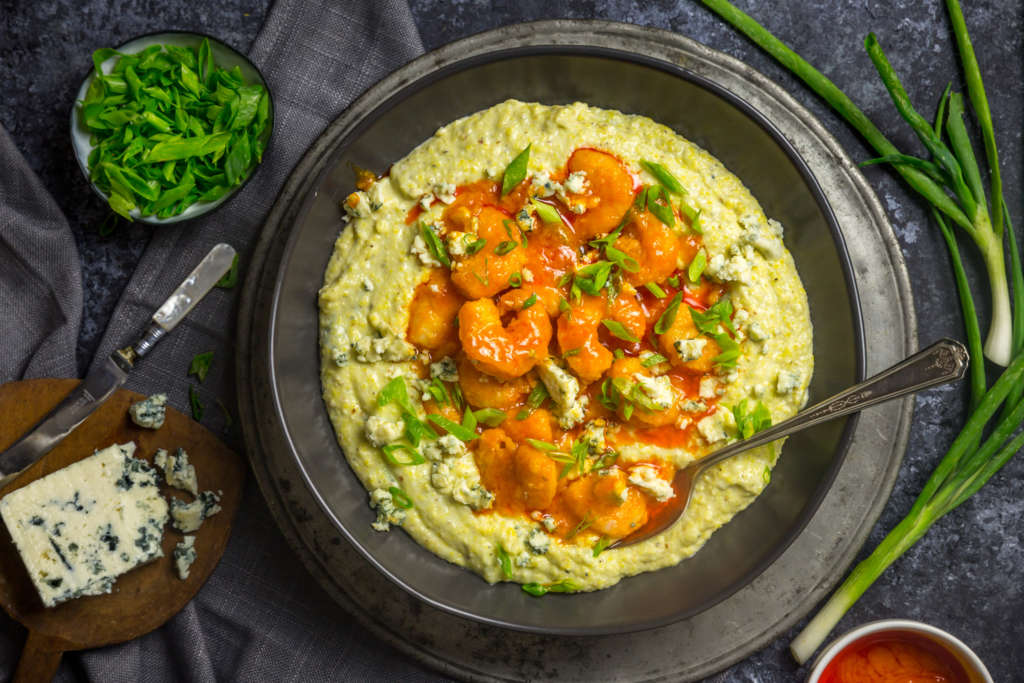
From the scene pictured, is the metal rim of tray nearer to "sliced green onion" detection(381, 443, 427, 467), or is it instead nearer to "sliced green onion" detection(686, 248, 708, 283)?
"sliced green onion" detection(381, 443, 427, 467)

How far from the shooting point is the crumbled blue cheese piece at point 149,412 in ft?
13.1

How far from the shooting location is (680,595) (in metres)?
3.82

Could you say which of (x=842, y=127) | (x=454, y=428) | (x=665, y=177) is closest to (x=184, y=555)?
(x=454, y=428)

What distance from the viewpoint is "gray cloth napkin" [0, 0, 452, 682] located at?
13.6 feet

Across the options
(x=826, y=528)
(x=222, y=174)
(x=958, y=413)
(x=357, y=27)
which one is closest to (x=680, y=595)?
(x=826, y=528)

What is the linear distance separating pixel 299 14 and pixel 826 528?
381 cm

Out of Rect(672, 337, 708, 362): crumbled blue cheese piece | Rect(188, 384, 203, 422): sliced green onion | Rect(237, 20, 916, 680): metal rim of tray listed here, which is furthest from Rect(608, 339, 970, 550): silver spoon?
Rect(188, 384, 203, 422): sliced green onion

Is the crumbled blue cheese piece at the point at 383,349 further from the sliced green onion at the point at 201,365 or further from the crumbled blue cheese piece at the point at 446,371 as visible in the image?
the sliced green onion at the point at 201,365

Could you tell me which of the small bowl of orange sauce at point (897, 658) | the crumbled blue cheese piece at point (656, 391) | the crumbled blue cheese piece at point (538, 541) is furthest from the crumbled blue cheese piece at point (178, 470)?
the small bowl of orange sauce at point (897, 658)

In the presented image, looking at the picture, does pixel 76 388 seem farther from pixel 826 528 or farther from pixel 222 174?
pixel 826 528

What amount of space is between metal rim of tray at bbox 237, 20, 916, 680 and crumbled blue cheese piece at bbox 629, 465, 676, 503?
2.65 ft

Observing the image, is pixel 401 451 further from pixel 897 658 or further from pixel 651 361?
pixel 897 658

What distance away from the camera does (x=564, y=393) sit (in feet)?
11.8

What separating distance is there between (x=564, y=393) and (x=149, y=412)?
208cm
